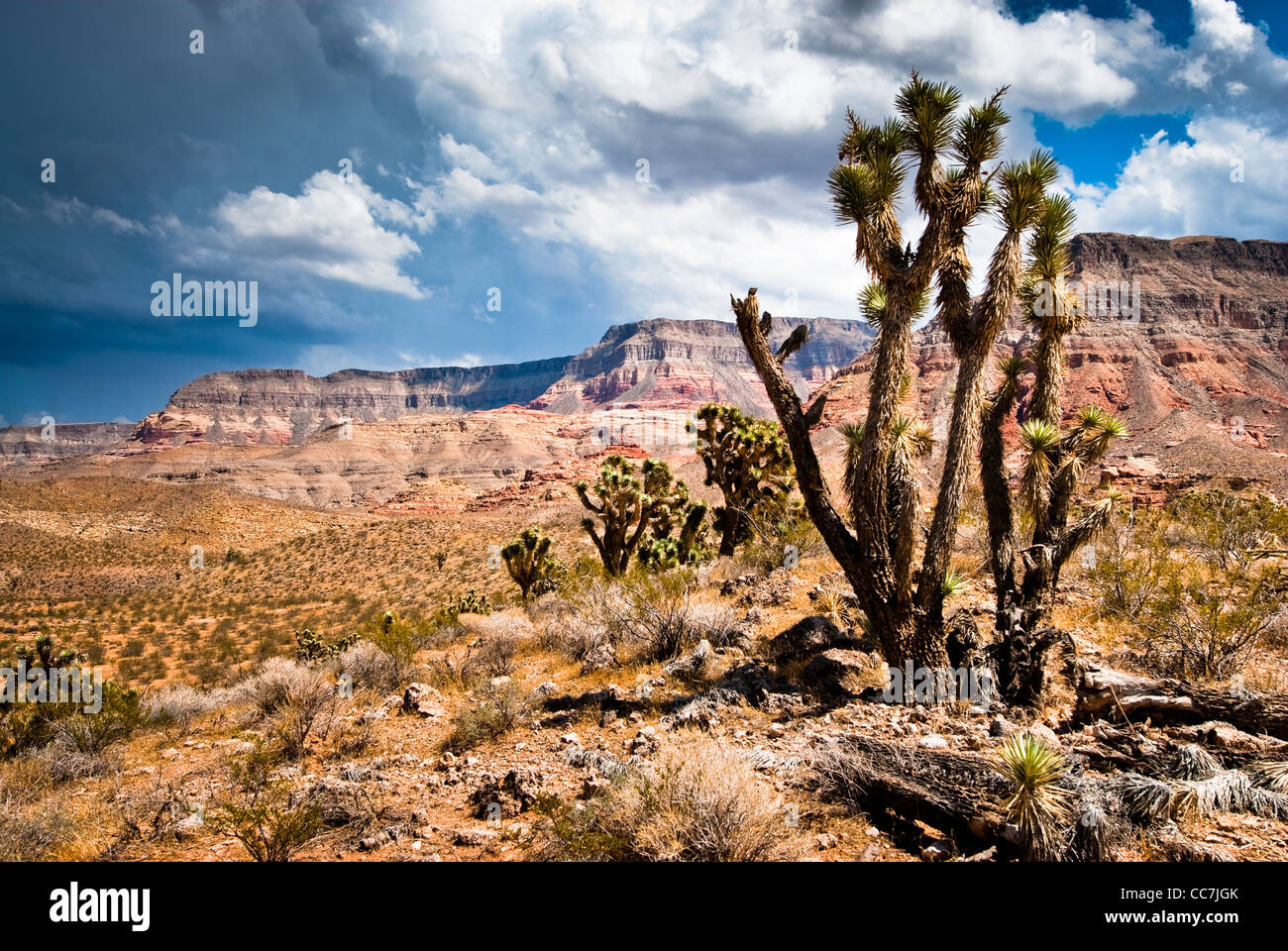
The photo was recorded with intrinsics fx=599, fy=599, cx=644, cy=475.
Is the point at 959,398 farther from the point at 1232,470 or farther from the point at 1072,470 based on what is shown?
the point at 1232,470

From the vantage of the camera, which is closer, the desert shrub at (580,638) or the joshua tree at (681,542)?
the desert shrub at (580,638)

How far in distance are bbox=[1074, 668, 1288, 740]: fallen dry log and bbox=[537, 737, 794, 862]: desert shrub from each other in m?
3.64

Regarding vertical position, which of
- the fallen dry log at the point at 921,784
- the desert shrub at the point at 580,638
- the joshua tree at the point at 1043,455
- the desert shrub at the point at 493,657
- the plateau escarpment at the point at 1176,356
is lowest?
the desert shrub at the point at 493,657

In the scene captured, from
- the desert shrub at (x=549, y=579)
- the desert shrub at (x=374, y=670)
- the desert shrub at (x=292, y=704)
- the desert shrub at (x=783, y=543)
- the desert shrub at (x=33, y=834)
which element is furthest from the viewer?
the desert shrub at (x=549, y=579)

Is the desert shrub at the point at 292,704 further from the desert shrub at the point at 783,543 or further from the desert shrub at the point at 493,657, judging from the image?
the desert shrub at the point at 783,543

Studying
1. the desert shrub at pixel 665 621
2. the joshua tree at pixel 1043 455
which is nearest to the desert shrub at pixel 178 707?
the desert shrub at pixel 665 621

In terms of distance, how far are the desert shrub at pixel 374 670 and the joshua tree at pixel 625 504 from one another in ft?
25.8

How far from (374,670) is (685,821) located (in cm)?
787

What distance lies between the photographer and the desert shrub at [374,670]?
998cm

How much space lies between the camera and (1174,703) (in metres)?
5.30

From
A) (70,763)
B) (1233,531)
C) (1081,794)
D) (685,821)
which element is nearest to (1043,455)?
(1081,794)

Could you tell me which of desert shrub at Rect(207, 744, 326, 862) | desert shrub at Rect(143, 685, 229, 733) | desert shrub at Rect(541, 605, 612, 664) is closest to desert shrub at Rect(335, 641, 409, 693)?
desert shrub at Rect(143, 685, 229, 733)

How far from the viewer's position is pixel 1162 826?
154 inches

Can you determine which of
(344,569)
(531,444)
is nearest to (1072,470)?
(344,569)
